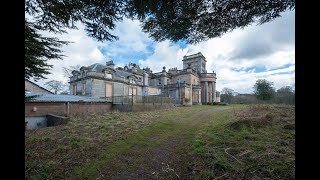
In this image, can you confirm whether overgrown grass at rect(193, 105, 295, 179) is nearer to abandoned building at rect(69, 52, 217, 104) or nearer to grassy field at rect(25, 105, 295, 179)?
grassy field at rect(25, 105, 295, 179)

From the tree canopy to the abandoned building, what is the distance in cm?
2057

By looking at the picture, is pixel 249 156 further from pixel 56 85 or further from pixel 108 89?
pixel 56 85

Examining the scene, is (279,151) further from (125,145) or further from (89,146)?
(89,146)

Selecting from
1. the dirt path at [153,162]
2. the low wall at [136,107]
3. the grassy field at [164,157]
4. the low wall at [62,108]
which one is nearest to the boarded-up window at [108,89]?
the low wall at [136,107]

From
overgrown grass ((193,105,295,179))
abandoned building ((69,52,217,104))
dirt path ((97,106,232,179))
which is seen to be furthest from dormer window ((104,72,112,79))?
overgrown grass ((193,105,295,179))

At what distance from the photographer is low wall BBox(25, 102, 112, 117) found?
11086mm

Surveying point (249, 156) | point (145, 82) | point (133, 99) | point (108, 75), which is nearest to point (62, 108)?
point (133, 99)

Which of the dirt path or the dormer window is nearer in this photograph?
the dirt path

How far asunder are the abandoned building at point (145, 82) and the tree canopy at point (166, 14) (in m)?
20.6

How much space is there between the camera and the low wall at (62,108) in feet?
36.4

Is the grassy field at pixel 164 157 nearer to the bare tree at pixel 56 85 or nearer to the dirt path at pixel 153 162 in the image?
the dirt path at pixel 153 162

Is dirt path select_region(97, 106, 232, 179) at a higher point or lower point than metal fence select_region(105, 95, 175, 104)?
lower
